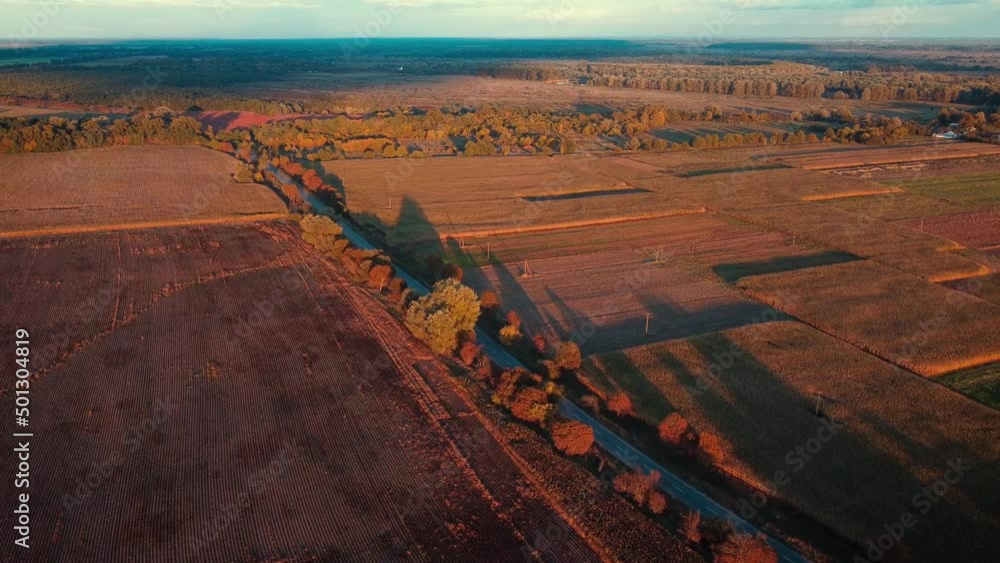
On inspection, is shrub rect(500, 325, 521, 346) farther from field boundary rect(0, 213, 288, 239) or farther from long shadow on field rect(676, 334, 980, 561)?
field boundary rect(0, 213, 288, 239)

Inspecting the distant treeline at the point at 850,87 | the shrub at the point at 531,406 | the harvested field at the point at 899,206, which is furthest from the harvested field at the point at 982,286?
the distant treeline at the point at 850,87

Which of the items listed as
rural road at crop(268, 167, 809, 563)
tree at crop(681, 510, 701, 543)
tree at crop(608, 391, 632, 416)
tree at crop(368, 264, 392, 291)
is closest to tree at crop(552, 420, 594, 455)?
rural road at crop(268, 167, 809, 563)

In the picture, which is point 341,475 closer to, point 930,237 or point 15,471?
point 15,471

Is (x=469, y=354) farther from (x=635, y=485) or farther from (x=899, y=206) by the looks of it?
(x=899, y=206)

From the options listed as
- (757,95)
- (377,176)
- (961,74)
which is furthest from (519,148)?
(961,74)

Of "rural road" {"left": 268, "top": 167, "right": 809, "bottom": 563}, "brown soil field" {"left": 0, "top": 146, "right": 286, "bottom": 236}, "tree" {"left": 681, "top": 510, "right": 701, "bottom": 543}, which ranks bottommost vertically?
"rural road" {"left": 268, "top": 167, "right": 809, "bottom": 563}

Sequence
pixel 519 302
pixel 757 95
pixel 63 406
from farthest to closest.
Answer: pixel 757 95, pixel 519 302, pixel 63 406

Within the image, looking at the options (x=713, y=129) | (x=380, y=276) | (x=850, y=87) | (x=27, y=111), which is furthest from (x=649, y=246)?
(x=850, y=87)
